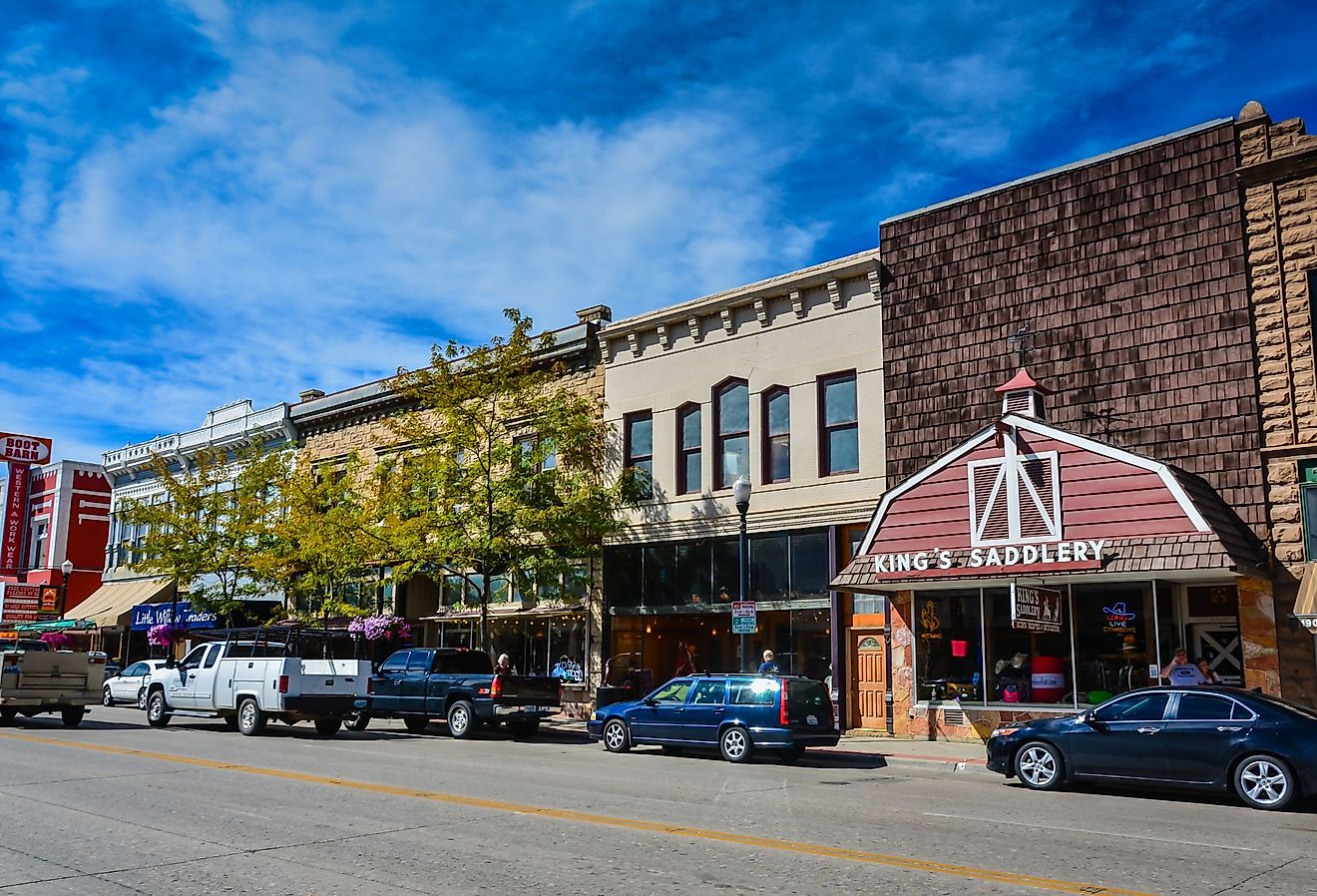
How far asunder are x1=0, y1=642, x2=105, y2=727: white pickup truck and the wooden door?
50.3ft

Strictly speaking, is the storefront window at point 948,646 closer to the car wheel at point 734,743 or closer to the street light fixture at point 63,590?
the car wheel at point 734,743

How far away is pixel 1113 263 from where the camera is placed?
67.7ft

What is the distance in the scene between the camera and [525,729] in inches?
903

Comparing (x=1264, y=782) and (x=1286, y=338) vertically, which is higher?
(x=1286, y=338)

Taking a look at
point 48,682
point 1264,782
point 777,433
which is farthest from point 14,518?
point 1264,782

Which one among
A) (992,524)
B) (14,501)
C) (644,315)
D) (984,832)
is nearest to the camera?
(984,832)

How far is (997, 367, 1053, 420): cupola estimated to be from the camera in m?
20.3

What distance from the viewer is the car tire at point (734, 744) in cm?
1770

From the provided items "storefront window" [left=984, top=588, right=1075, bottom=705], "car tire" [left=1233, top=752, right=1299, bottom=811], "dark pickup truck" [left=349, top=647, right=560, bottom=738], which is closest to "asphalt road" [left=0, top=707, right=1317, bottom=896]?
"car tire" [left=1233, top=752, right=1299, bottom=811]

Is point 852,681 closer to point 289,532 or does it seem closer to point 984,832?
point 984,832

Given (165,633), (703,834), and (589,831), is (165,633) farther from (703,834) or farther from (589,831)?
(703,834)

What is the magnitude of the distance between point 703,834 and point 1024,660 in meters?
12.2

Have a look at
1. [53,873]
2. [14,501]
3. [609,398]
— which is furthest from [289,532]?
[14,501]

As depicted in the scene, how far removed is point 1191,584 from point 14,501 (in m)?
51.9
